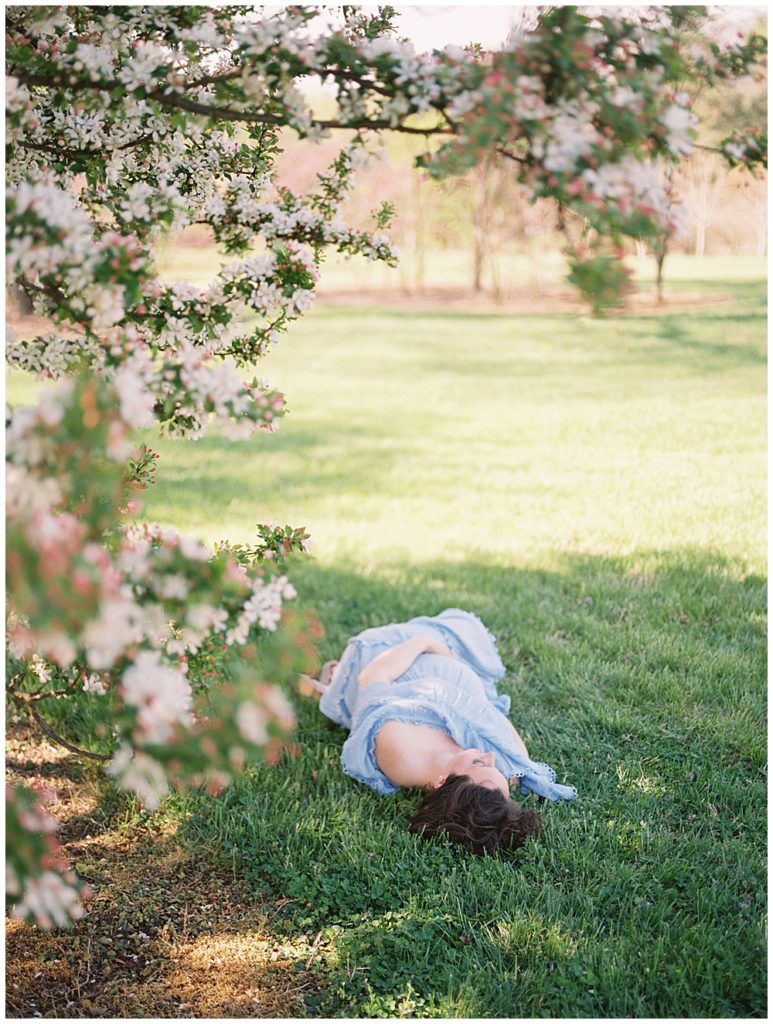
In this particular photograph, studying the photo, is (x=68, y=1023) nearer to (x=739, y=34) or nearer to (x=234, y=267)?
(x=234, y=267)

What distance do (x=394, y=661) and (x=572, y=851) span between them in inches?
42.1

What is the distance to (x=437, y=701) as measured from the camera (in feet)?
12.0

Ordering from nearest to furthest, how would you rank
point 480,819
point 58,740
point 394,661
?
point 58,740 < point 480,819 < point 394,661

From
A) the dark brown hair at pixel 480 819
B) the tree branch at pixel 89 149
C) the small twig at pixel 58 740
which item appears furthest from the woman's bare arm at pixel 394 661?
the tree branch at pixel 89 149

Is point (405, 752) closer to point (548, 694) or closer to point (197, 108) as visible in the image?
point (548, 694)

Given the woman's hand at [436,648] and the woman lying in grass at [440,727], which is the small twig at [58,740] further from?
the woman's hand at [436,648]

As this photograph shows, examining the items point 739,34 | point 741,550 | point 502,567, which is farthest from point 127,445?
point 741,550

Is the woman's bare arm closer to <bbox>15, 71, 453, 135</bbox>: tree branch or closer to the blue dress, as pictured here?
the blue dress

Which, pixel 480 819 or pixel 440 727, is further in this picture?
pixel 440 727

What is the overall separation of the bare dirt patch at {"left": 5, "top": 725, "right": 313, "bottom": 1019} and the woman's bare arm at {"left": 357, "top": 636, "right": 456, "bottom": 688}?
966 millimetres

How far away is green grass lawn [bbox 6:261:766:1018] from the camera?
8.77ft

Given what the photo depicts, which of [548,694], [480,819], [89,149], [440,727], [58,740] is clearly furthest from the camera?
[548,694]

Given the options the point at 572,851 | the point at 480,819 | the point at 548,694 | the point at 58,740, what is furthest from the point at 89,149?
the point at 548,694

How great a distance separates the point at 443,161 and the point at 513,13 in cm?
53
